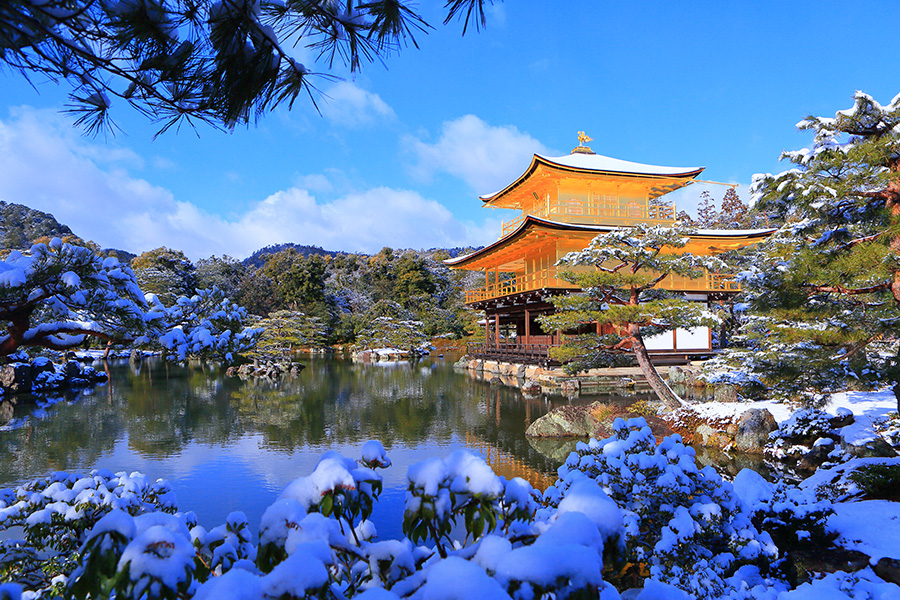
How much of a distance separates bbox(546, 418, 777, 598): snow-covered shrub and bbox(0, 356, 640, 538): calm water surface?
87.3 inches

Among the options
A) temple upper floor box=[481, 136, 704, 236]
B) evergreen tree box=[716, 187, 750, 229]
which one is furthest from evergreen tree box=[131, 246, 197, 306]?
evergreen tree box=[716, 187, 750, 229]

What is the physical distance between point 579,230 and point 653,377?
259 inches

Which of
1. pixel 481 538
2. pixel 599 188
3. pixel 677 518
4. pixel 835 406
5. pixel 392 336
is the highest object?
pixel 599 188

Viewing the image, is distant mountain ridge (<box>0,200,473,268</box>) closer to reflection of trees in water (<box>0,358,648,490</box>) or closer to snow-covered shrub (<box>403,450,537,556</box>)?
reflection of trees in water (<box>0,358,648,490</box>)

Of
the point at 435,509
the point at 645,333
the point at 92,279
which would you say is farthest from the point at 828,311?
the point at 92,279

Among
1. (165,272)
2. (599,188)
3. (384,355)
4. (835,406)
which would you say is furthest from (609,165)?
(165,272)

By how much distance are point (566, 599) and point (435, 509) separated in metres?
0.47

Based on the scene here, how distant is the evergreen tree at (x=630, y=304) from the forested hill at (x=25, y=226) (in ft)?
136

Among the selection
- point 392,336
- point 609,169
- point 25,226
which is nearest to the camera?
point 609,169

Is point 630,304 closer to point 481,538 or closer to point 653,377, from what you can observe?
point 653,377

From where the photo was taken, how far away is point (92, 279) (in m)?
2.49

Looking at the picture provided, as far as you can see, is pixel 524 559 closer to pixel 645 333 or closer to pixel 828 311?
pixel 828 311

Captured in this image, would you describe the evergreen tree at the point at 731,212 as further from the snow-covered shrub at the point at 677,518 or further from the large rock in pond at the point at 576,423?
the snow-covered shrub at the point at 677,518

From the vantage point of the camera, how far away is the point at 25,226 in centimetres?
4038
